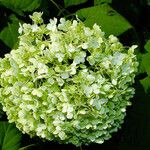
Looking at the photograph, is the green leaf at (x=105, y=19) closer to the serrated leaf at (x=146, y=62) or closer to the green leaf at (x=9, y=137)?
the serrated leaf at (x=146, y=62)

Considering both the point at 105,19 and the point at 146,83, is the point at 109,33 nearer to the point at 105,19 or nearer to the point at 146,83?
the point at 105,19

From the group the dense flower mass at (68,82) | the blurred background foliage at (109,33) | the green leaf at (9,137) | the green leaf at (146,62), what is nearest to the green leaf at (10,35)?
the blurred background foliage at (109,33)

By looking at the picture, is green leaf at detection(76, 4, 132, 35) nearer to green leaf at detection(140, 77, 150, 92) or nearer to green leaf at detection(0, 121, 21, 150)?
green leaf at detection(140, 77, 150, 92)

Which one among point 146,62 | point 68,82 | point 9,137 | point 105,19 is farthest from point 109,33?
point 9,137

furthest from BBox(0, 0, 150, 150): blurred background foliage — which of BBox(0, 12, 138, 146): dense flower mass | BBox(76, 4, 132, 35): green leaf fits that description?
BBox(0, 12, 138, 146): dense flower mass

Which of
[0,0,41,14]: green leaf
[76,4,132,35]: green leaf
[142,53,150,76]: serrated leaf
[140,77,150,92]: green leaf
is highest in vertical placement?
[0,0,41,14]: green leaf

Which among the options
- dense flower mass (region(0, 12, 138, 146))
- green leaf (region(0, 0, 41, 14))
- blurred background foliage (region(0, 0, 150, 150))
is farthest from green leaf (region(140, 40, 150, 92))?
green leaf (region(0, 0, 41, 14))

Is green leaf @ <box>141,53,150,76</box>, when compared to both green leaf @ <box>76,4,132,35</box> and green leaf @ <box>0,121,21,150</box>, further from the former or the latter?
green leaf @ <box>0,121,21,150</box>

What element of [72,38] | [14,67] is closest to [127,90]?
[72,38]

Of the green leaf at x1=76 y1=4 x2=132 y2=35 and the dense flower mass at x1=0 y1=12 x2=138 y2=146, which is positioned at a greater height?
the green leaf at x1=76 y1=4 x2=132 y2=35

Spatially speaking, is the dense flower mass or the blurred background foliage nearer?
the dense flower mass
